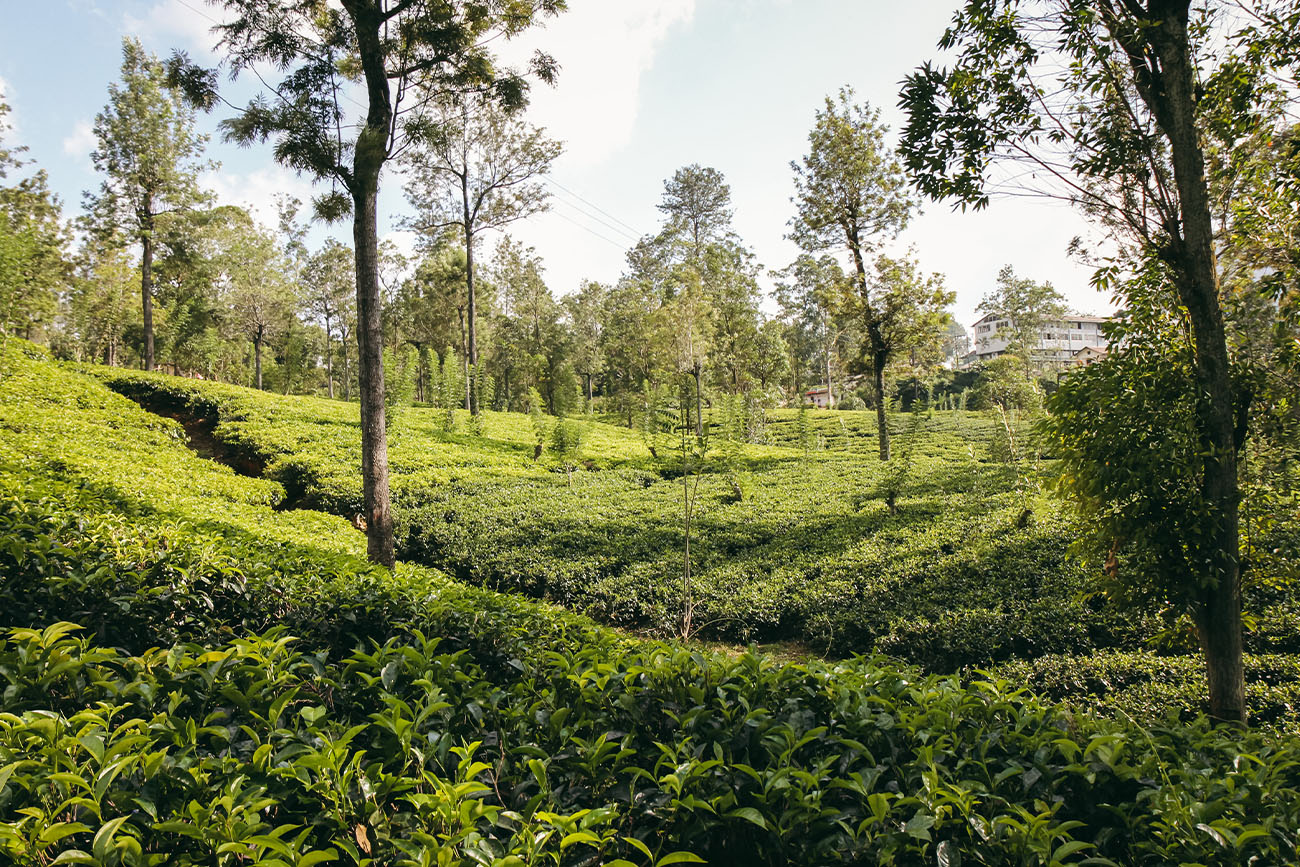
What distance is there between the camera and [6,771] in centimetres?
135

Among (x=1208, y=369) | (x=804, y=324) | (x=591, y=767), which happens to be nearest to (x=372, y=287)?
(x=591, y=767)

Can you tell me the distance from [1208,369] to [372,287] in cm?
664

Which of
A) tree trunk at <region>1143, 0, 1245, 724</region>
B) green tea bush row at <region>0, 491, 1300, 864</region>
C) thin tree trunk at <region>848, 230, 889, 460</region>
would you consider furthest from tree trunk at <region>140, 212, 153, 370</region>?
tree trunk at <region>1143, 0, 1245, 724</region>

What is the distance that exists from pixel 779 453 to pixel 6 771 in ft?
62.8

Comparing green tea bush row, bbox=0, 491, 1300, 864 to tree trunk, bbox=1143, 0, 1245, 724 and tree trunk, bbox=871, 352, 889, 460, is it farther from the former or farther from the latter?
tree trunk, bbox=871, 352, 889, 460

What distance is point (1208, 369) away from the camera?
11.4 ft

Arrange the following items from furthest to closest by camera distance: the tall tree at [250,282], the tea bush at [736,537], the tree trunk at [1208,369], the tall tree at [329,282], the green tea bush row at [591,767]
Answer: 1. the tall tree at [329,282]
2. the tall tree at [250,282]
3. the tea bush at [736,537]
4. the tree trunk at [1208,369]
5. the green tea bush row at [591,767]

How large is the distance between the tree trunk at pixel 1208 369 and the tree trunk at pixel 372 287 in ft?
20.6

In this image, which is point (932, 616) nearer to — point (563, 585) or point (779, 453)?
point (563, 585)

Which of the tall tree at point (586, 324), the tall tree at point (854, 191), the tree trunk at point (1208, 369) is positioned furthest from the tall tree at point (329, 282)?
the tree trunk at point (1208, 369)

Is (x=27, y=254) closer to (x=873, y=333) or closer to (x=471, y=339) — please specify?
(x=471, y=339)

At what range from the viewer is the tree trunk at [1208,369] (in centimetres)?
341

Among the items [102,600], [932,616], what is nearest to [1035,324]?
[932,616]

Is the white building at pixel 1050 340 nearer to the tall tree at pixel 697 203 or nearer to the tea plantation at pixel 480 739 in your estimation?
the tall tree at pixel 697 203
